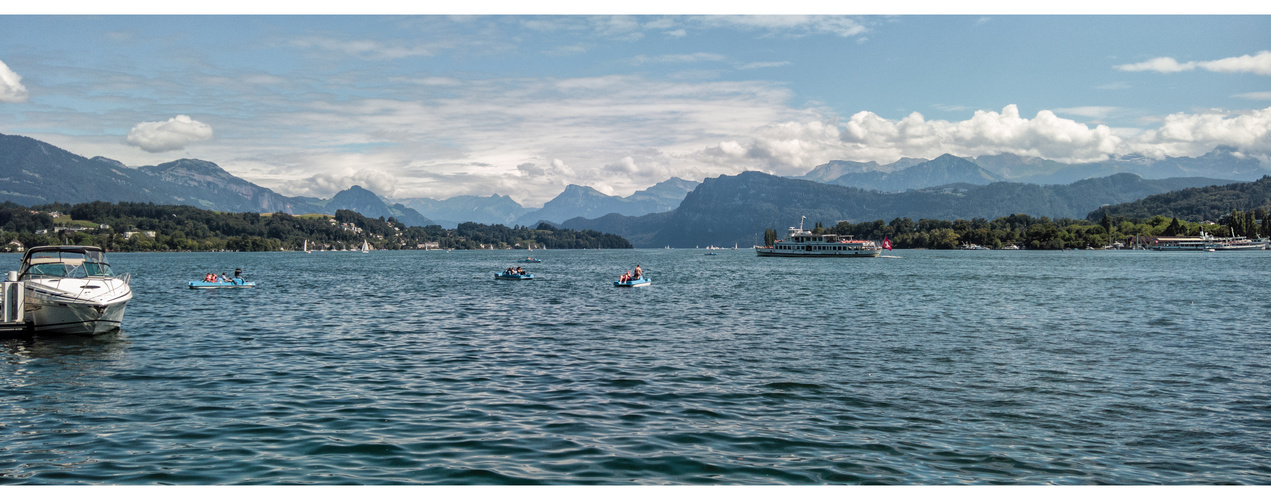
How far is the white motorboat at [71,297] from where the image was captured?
3459 cm

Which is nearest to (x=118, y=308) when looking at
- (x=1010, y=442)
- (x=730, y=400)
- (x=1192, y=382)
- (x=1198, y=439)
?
(x=730, y=400)

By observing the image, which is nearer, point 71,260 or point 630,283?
point 71,260

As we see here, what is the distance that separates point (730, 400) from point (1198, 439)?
37.7 feet

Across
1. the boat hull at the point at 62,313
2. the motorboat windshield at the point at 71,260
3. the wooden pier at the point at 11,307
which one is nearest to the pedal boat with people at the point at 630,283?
the motorboat windshield at the point at 71,260

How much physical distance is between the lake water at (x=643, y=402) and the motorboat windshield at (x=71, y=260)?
3.61m

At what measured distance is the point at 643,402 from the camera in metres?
21.7

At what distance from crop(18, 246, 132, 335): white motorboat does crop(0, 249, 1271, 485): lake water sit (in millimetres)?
974

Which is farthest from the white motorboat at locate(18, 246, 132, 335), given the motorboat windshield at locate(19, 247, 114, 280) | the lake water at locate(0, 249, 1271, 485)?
the lake water at locate(0, 249, 1271, 485)

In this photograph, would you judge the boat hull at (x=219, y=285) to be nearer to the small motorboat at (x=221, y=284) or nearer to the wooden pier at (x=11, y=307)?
the small motorboat at (x=221, y=284)

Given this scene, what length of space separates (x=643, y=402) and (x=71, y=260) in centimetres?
3462

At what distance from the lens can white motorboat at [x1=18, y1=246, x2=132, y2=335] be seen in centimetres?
3459

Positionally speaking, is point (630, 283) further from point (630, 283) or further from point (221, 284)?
point (221, 284)

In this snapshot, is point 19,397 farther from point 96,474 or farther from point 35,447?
point 96,474

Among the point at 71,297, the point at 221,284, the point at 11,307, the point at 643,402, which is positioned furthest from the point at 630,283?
the point at 643,402
